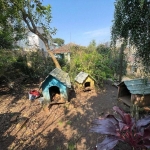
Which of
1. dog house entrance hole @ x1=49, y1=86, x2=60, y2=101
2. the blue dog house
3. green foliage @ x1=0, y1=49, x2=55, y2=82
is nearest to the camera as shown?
the blue dog house

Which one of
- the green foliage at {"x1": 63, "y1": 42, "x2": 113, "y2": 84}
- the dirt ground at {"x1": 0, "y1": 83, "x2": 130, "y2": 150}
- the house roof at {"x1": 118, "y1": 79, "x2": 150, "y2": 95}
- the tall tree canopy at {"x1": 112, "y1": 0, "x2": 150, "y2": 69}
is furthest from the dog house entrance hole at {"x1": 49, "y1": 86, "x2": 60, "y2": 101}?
the tall tree canopy at {"x1": 112, "y1": 0, "x2": 150, "y2": 69}

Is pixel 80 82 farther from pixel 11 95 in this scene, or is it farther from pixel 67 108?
pixel 11 95

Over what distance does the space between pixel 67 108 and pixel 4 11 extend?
503 centimetres

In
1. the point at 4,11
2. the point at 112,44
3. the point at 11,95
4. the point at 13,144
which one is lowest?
the point at 13,144

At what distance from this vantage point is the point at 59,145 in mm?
3203

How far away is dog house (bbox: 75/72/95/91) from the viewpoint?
21.6 ft

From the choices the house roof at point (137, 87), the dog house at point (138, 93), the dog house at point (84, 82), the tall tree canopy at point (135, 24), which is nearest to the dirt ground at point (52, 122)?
the dog house at point (84, 82)

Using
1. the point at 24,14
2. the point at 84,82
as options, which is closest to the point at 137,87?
the point at 84,82

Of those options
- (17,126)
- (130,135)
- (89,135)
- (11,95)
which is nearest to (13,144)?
(17,126)

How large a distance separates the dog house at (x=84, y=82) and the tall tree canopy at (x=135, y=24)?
404 centimetres

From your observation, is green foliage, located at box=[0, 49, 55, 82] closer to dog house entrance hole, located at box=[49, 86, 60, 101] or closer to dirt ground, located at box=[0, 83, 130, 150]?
dirt ground, located at box=[0, 83, 130, 150]

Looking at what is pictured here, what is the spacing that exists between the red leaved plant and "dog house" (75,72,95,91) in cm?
463

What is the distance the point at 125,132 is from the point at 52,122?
2807 mm

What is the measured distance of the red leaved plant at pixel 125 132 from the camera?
1.64 metres
